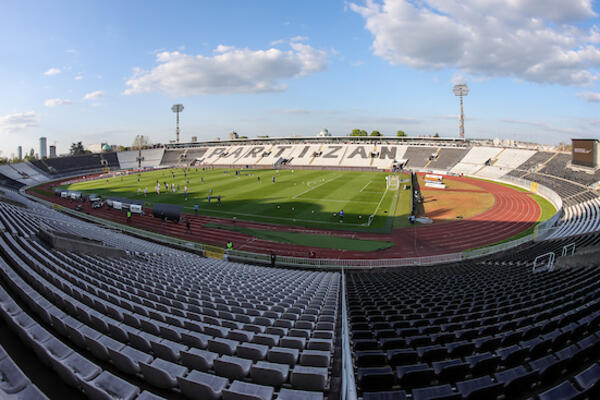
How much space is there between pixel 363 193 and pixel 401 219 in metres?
13.7

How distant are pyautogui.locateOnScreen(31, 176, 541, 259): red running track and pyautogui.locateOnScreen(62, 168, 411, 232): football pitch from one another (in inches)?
83.2

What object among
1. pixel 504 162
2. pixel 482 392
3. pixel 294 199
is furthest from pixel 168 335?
pixel 504 162

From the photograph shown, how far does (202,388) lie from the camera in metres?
3.79

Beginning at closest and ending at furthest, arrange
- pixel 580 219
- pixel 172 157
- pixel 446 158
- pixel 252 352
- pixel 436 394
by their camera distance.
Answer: pixel 436 394 < pixel 252 352 < pixel 580 219 < pixel 446 158 < pixel 172 157

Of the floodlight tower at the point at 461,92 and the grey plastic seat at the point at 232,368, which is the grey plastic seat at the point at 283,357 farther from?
the floodlight tower at the point at 461,92

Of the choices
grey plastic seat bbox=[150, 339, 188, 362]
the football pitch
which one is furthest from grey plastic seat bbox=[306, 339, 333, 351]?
the football pitch

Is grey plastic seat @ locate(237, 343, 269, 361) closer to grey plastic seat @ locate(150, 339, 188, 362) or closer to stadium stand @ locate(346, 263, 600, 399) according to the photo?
grey plastic seat @ locate(150, 339, 188, 362)

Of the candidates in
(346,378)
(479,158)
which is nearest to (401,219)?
(346,378)

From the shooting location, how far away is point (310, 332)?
260 inches

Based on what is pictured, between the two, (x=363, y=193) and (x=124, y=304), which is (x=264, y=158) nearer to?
(x=363, y=193)

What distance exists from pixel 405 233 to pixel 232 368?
27285mm

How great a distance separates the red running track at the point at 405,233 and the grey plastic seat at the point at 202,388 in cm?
2058

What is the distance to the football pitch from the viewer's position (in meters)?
33.8

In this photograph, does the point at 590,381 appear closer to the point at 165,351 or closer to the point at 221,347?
the point at 221,347
